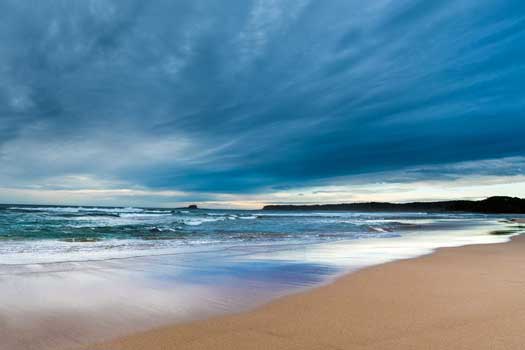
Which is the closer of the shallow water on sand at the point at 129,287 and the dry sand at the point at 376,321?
the dry sand at the point at 376,321

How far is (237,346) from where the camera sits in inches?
119

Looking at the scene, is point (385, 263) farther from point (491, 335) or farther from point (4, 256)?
point (4, 256)

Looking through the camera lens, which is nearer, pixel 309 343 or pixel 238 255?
pixel 309 343

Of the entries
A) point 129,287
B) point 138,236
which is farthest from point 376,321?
point 138,236

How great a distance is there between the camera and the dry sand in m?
3.05

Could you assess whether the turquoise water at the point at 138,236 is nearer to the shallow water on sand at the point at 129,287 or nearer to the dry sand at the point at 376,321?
the shallow water on sand at the point at 129,287

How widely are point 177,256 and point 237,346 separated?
6458mm

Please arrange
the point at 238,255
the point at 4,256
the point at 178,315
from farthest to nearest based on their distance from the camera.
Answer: the point at 238,255, the point at 4,256, the point at 178,315

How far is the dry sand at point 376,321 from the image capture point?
3046 mm

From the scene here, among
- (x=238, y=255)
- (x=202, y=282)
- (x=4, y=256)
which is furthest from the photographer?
(x=238, y=255)

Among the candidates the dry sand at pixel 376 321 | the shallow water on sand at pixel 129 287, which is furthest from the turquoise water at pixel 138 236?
the dry sand at pixel 376 321

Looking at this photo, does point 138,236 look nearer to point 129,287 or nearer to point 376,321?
point 129,287

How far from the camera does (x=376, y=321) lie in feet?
11.8

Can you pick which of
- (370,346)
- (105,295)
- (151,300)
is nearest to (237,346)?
(370,346)
